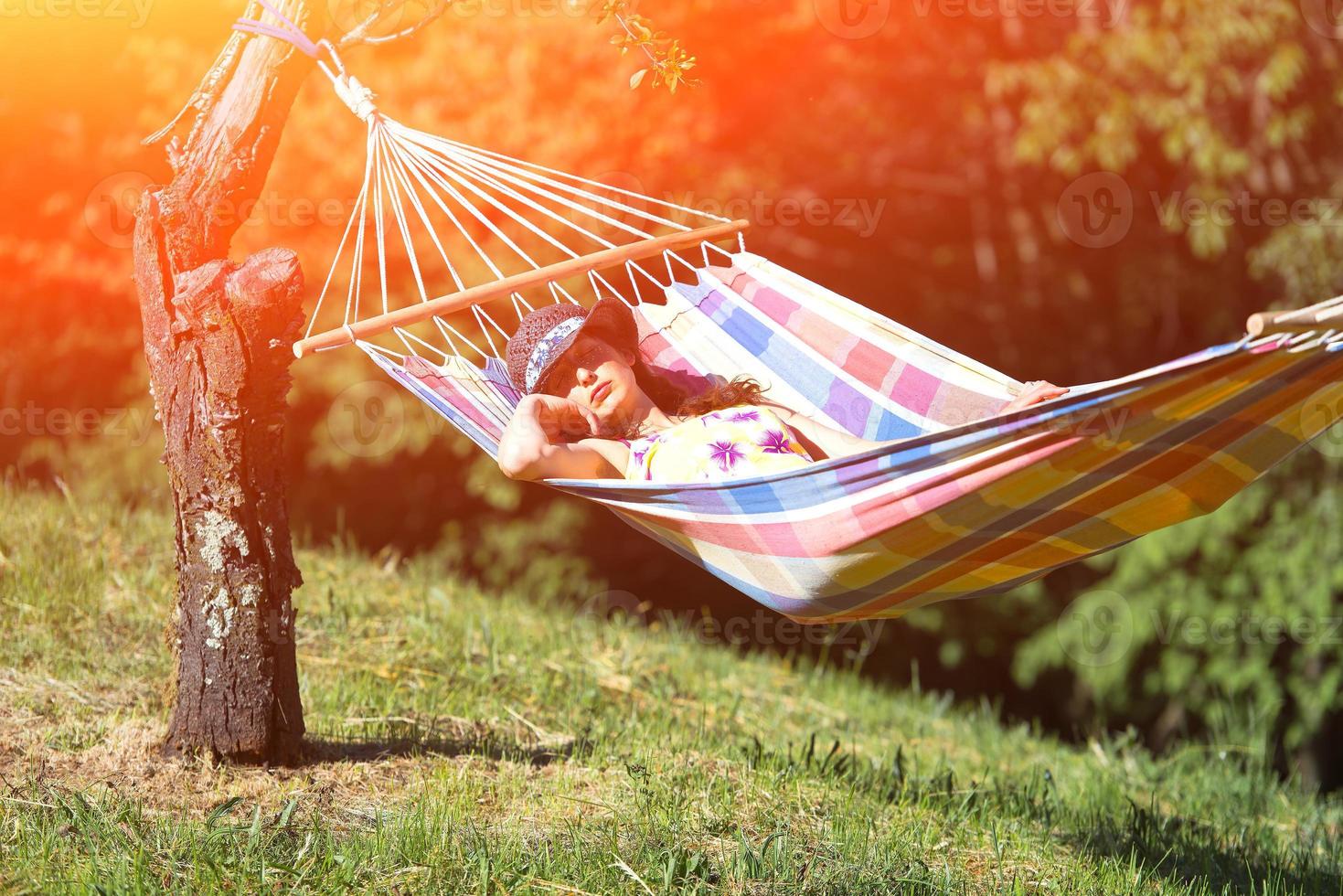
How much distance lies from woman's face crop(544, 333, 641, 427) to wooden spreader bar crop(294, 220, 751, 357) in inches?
6.3

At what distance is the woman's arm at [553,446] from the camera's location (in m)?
2.23

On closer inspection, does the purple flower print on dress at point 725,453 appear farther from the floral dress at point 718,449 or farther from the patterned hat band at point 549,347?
the patterned hat band at point 549,347

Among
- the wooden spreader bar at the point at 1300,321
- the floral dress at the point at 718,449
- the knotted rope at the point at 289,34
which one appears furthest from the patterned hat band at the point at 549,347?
the wooden spreader bar at the point at 1300,321

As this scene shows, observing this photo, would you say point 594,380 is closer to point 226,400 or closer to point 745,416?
point 745,416

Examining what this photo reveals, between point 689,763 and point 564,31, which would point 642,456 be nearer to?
point 689,763

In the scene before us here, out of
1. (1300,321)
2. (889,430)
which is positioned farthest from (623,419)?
(1300,321)

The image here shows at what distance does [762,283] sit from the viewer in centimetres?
275

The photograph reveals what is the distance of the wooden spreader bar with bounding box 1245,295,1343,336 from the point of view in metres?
1.60

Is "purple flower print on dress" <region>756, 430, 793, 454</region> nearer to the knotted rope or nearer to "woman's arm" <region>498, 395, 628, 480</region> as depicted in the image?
"woman's arm" <region>498, 395, 628, 480</region>

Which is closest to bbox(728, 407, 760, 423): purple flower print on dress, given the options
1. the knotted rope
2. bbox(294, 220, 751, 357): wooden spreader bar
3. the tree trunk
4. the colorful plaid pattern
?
the colorful plaid pattern

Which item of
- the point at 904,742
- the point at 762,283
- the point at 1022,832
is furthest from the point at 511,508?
the point at 1022,832

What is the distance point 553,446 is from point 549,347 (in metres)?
0.22

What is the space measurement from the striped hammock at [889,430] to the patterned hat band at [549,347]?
0.34 feet

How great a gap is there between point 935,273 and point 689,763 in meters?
4.17
